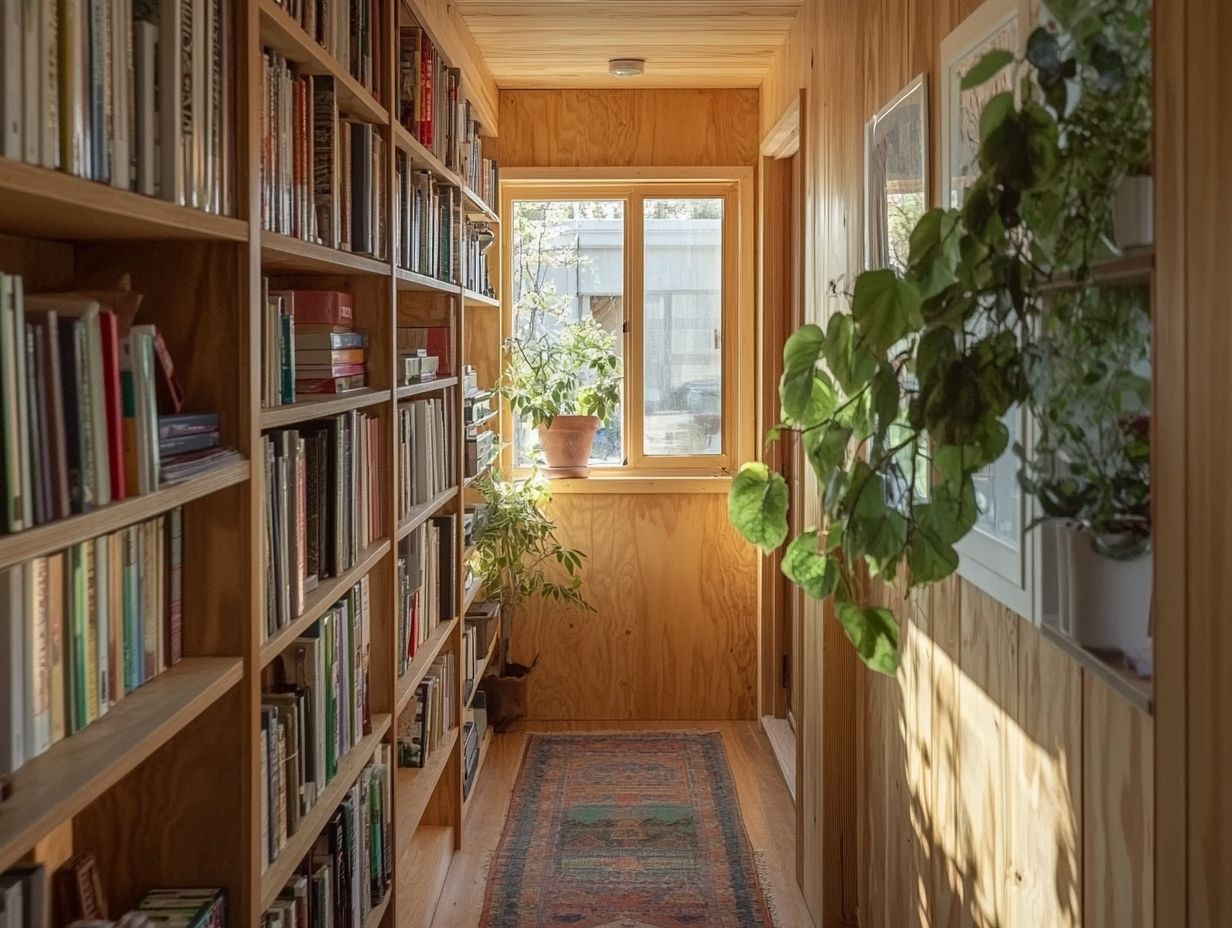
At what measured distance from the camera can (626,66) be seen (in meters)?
4.14

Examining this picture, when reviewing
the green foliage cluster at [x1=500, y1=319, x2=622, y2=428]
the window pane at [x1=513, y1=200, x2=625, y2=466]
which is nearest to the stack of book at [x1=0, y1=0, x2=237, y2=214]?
the green foliage cluster at [x1=500, y1=319, x2=622, y2=428]

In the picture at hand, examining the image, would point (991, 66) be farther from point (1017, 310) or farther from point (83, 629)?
point (83, 629)

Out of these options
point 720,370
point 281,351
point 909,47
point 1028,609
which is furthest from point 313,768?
point 720,370

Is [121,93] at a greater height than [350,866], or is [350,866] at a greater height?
[121,93]

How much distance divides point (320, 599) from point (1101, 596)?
3.85 feet

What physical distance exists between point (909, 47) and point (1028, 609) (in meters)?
1.12

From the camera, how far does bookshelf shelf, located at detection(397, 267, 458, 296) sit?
2.66 meters

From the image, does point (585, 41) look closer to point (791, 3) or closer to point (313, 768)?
point (791, 3)

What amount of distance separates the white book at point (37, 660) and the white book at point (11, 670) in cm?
1

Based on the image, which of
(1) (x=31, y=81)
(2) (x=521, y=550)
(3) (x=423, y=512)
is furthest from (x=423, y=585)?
(1) (x=31, y=81)

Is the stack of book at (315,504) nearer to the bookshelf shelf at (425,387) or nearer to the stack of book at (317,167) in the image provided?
the bookshelf shelf at (425,387)

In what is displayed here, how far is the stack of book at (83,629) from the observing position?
1089 millimetres

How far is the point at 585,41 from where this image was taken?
387cm

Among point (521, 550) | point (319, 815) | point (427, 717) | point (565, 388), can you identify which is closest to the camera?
point (319, 815)
